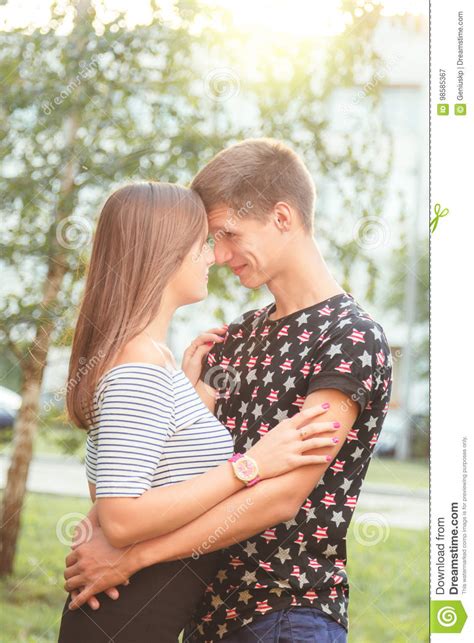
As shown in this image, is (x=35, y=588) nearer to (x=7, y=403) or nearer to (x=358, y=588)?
(x=358, y=588)

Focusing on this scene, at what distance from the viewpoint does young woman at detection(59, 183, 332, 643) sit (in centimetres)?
140

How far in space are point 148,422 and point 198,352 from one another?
49 centimetres

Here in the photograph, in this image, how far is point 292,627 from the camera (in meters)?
1.50

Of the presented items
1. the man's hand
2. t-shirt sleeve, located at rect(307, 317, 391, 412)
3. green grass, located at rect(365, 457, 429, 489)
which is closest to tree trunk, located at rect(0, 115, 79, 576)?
the man's hand

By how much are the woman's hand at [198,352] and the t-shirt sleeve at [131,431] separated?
1.31 ft

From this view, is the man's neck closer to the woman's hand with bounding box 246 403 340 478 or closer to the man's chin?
the man's chin

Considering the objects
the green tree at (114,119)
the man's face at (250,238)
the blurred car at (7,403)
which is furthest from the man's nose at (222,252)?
the blurred car at (7,403)

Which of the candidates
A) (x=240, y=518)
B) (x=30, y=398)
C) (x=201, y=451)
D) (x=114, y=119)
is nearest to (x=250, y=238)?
(x=201, y=451)

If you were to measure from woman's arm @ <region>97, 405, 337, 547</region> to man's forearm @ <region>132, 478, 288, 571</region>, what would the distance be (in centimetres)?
1

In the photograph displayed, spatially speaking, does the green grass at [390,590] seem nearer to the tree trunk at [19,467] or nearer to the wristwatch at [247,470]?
the tree trunk at [19,467]

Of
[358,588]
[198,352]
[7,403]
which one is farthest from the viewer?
[7,403]
